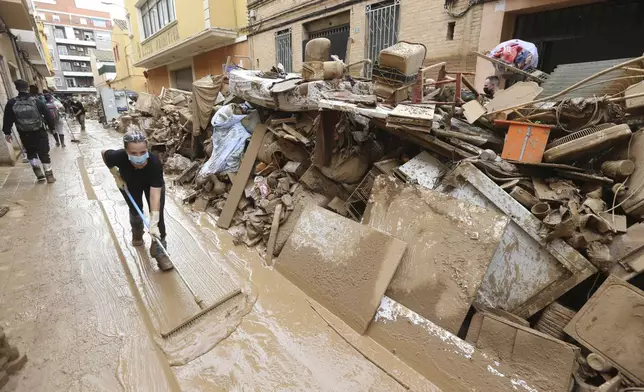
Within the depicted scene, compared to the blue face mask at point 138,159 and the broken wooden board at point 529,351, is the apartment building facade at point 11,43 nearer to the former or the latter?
the blue face mask at point 138,159

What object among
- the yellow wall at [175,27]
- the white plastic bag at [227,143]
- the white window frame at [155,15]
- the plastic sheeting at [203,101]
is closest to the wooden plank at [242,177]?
the white plastic bag at [227,143]

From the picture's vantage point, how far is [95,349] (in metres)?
2.31

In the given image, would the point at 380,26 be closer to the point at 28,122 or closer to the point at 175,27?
the point at 28,122

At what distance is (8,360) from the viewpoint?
205 centimetres

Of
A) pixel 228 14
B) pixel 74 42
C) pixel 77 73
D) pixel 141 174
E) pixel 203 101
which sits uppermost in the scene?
pixel 74 42

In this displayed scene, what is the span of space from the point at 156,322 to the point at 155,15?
1797 centimetres

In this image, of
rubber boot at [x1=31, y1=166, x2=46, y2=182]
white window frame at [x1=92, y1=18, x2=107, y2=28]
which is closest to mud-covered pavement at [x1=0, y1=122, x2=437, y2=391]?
rubber boot at [x1=31, y1=166, x2=46, y2=182]

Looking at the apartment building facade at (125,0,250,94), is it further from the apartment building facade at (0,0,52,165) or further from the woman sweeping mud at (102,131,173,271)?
the woman sweeping mud at (102,131,173,271)

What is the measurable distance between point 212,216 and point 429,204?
11.0 feet

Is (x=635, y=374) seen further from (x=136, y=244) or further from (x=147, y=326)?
(x=136, y=244)

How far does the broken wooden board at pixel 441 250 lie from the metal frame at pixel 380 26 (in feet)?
17.3

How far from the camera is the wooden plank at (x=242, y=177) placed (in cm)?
436

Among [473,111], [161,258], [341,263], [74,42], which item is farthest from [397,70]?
[74,42]

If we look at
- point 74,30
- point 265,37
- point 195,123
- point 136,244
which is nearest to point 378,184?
point 136,244
